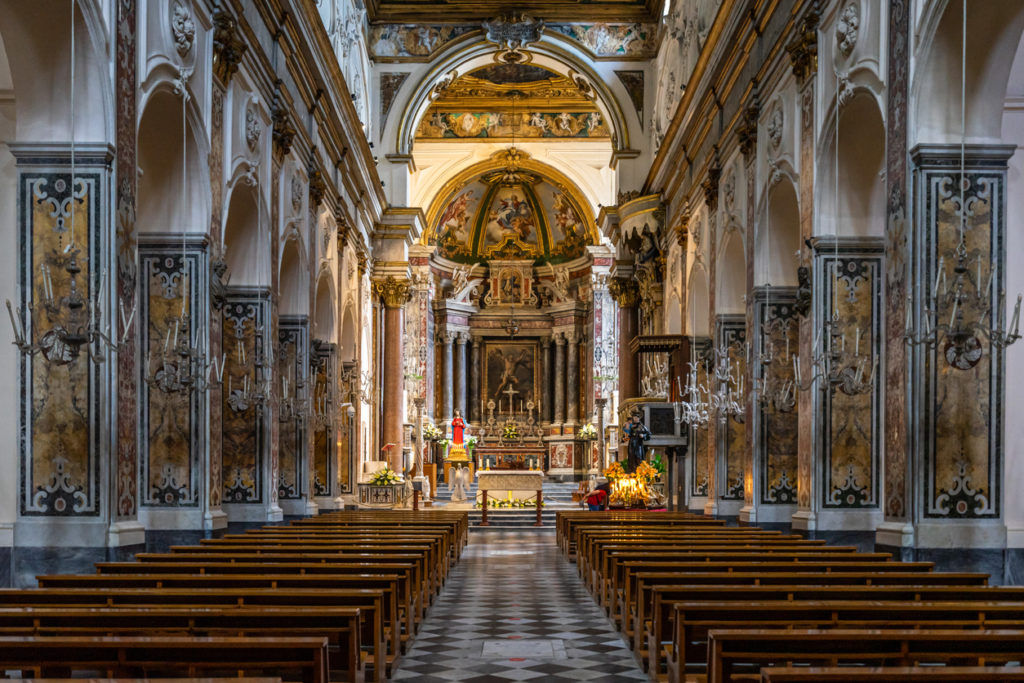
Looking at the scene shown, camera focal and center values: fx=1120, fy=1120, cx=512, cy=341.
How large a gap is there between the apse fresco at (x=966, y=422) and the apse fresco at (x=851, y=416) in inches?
128

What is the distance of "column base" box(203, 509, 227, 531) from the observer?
12.0 meters

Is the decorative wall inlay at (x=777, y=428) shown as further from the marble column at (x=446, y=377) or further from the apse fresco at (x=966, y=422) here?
the marble column at (x=446, y=377)

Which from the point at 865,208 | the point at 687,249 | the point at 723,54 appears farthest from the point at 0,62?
the point at 687,249

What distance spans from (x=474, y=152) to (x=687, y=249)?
1350 cm

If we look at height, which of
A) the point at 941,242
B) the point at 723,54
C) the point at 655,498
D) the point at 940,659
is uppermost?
the point at 723,54

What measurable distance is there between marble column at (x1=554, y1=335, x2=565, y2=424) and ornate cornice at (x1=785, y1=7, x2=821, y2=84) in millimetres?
26105

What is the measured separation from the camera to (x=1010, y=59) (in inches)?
355

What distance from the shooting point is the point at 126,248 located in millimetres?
9148

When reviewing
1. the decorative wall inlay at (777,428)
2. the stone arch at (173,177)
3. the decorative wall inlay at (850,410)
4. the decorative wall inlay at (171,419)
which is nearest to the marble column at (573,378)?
the decorative wall inlay at (777,428)

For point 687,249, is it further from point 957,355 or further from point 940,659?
point 940,659

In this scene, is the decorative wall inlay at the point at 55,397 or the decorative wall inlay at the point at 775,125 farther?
the decorative wall inlay at the point at 775,125

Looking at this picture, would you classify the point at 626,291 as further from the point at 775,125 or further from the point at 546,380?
the point at 775,125

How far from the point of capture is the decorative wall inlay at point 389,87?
2778 cm

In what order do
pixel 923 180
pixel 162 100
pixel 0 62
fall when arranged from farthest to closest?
pixel 162 100 < pixel 0 62 < pixel 923 180
